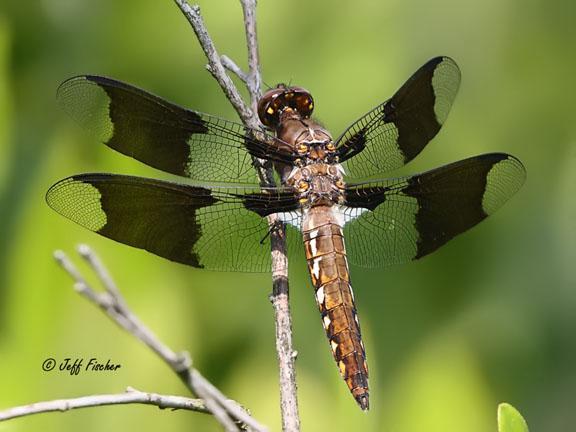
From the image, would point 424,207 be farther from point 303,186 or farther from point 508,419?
point 508,419

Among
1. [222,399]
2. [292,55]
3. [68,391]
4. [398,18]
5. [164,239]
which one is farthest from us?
[398,18]

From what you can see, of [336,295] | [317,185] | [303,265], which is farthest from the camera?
[303,265]

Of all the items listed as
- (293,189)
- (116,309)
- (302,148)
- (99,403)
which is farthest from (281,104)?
(116,309)

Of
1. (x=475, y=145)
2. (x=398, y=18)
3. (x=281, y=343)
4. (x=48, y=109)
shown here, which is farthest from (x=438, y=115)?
(x=48, y=109)

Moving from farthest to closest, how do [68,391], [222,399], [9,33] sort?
[9,33]
[68,391]
[222,399]

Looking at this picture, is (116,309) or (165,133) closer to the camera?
(116,309)

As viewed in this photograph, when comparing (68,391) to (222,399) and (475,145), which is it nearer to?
(222,399)

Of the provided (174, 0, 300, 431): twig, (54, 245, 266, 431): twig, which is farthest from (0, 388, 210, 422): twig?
(54, 245, 266, 431): twig
